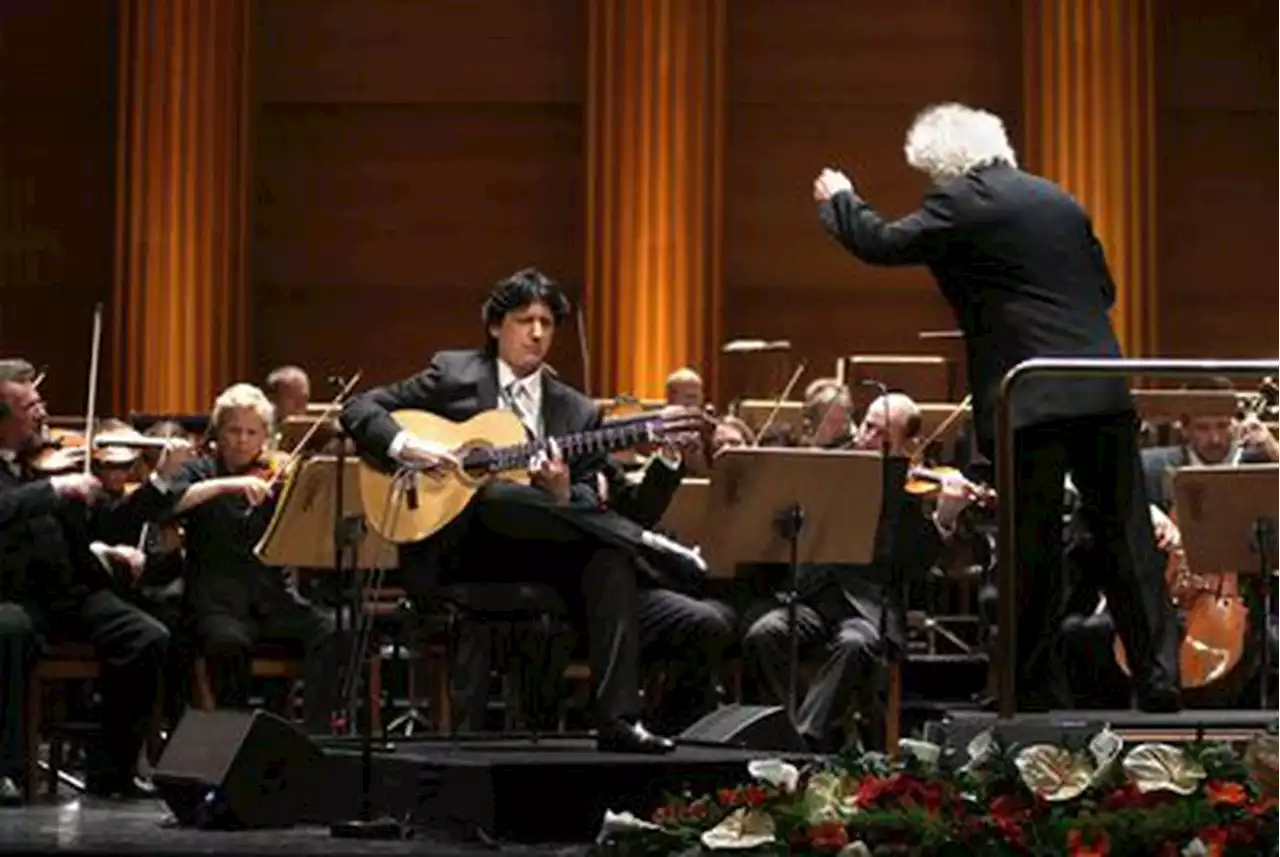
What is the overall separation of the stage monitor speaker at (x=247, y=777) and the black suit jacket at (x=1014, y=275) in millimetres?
1728

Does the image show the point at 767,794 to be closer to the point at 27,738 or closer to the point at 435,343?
the point at 27,738

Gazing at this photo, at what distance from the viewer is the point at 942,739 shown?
545cm

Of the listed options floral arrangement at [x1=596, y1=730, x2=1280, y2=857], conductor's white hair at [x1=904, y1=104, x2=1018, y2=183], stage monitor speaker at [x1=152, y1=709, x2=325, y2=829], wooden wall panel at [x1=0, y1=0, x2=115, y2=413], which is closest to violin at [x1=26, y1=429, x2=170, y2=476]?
stage monitor speaker at [x1=152, y1=709, x2=325, y2=829]

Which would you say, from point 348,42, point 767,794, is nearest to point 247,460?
point 767,794

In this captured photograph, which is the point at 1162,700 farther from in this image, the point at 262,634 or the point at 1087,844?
the point at 262,634

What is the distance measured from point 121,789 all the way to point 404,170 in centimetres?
506

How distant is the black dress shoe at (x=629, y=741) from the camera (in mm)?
6254

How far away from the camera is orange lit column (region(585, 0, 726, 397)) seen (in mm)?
11250

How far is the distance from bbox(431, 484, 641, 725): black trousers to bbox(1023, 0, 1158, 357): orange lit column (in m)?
5.09

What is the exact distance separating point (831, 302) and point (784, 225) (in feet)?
1.31

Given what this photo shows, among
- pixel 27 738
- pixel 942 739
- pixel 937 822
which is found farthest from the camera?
pixel 27 738

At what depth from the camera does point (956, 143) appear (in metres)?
6.46

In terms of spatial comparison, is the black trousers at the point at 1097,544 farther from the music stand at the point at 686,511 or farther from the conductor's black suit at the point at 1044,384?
the music stand at the point at 686,511

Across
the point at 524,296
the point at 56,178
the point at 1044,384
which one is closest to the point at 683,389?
the point at 524,296
